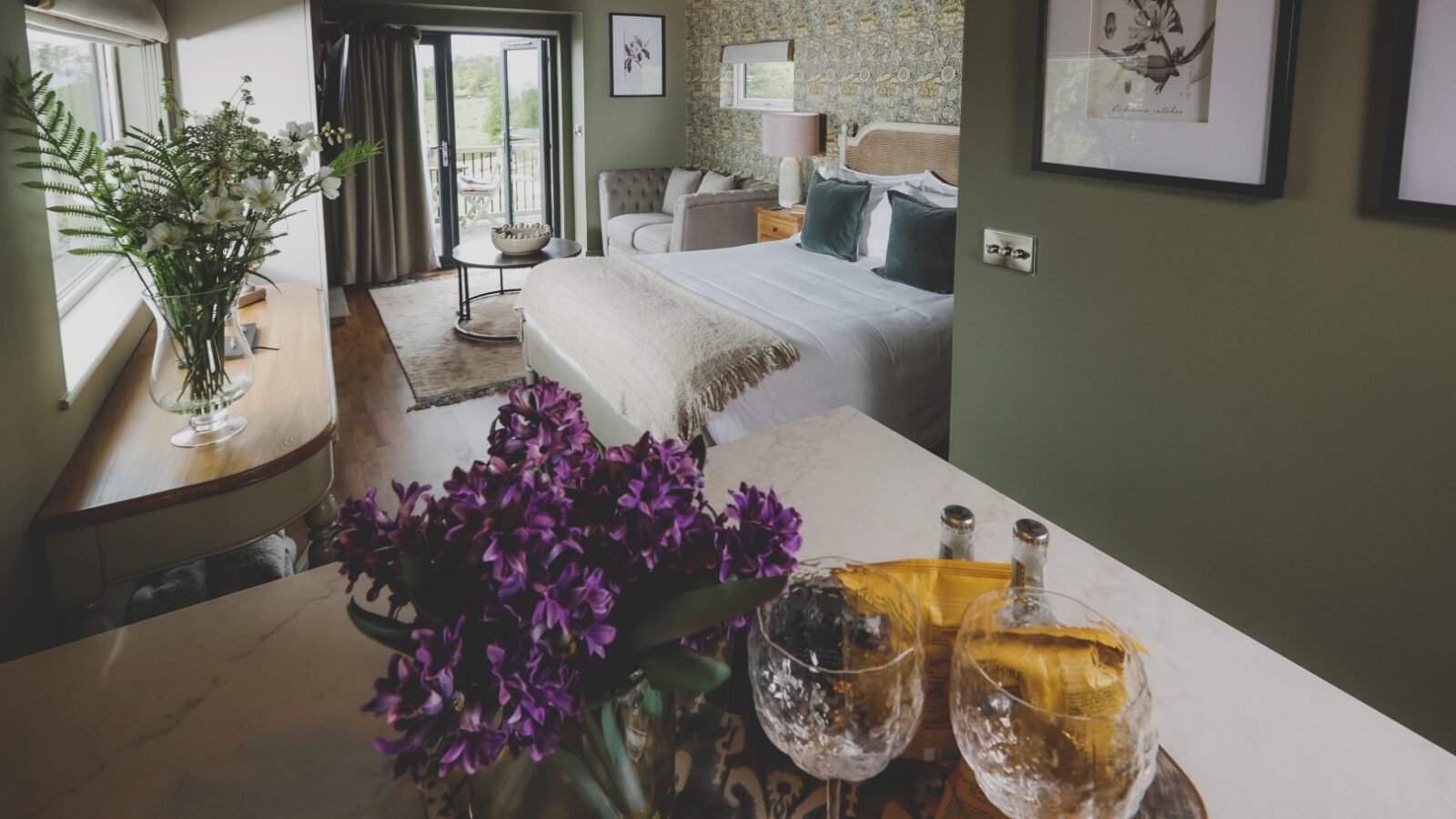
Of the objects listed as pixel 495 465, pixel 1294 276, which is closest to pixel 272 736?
pixel 495 465

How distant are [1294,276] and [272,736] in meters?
1.76

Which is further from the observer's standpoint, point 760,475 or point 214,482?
point 214,482

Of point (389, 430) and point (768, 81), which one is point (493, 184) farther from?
point (389, 430)

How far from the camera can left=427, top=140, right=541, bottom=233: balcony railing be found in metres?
7.61

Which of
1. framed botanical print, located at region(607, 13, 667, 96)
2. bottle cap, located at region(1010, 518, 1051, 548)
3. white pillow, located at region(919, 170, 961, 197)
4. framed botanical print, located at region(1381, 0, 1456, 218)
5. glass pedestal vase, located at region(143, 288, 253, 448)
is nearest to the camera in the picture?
bottle cap, located at region(1010, 518, 1051, 548)

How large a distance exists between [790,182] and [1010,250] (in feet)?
12.2

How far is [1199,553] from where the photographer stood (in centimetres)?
190

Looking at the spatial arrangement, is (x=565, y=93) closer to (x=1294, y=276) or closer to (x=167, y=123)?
(x=167, y=123)

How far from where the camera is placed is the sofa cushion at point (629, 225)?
683cm

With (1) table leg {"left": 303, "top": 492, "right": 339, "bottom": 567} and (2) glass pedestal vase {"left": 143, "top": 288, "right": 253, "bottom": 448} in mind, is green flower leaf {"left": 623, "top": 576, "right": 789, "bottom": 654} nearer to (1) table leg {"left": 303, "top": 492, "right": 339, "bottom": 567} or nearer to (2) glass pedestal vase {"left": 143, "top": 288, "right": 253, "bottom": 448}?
(2) glass pedestal vase {"left": 143, "top": 288, "right": 253, "bottom": 448}

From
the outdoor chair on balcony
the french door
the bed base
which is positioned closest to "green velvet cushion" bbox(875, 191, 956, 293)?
the bed base

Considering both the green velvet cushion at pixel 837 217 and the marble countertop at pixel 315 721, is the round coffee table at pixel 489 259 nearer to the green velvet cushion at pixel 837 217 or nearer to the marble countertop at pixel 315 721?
the green velvet cushion at pixel 837 217

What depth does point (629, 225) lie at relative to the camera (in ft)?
22.6

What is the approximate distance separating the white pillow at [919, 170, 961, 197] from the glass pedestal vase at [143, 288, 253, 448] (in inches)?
129
